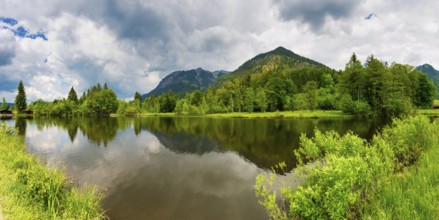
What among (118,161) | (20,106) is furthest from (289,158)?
(20,106)

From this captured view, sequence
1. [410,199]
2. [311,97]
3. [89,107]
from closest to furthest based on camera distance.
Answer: [410,199]
[311,97]
[89,107]

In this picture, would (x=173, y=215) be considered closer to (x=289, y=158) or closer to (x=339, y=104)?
(x=289, y=158)

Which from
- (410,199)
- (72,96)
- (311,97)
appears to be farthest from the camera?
Result: (72,96)

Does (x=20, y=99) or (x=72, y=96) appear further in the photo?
(x=72, y=96)

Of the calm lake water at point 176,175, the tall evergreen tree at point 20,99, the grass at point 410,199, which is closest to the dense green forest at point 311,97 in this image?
the tall evergreen tree at point 20,99

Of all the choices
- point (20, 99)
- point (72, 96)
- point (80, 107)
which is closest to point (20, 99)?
point (20, 99)

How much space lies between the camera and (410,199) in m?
7.75

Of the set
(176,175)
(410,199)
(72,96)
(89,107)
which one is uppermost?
(72,96)

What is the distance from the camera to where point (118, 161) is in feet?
88.7

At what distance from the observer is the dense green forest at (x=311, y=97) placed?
A: 8450cm

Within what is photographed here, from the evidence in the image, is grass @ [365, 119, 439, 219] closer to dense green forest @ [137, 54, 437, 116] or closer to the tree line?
dense green forest @ [137, 54, 437, 116]

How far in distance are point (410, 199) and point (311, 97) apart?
104m

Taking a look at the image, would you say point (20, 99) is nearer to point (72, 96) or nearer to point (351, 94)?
point (72, 96)

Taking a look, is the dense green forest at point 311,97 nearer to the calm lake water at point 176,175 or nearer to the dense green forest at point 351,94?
the dense green forest at point 351,94
